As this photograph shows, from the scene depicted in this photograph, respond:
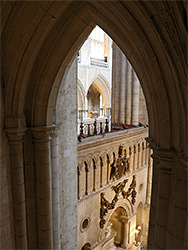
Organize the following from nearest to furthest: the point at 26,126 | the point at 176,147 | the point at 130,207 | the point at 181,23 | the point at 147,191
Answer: the point at 181,23 → the point at 176,147 → the point at 26,126 → the point at 130,207 → the point at 147,191

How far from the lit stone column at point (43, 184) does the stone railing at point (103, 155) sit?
1845 mm

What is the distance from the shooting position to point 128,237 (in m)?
8.12

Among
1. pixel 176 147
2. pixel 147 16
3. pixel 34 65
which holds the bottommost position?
pixel 176 147

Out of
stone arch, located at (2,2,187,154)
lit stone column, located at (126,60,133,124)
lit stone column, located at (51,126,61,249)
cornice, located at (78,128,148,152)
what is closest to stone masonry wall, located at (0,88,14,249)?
stone arch, located at (2,2,187,154)

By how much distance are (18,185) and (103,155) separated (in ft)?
10.6

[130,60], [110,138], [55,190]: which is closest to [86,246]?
[110,138]

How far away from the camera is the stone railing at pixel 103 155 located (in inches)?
207

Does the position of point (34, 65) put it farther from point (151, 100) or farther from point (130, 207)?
point (130, 207)

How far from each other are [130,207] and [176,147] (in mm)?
6662

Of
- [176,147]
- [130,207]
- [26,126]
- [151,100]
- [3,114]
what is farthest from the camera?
[130,207]

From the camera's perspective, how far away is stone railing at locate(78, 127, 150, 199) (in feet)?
17.2

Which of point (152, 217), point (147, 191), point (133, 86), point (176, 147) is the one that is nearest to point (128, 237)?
point (147, 191)

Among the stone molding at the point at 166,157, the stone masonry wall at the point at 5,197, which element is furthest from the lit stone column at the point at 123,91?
the stone molding at the point at 166,157

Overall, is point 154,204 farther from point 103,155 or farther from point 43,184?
point 103,155
